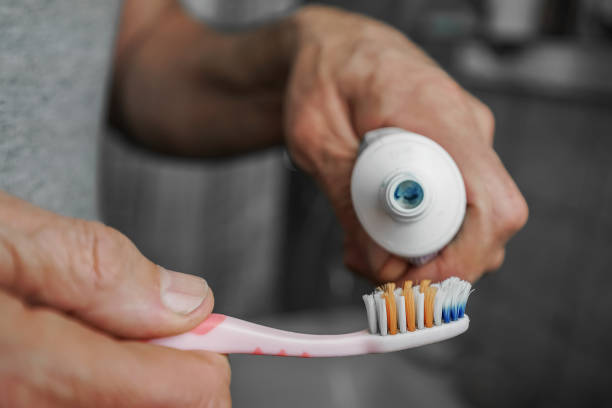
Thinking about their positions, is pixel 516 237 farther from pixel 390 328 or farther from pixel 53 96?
pixel 53 96

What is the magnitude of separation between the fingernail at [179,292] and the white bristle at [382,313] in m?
0.10

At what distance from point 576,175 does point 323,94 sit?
0.44 metres

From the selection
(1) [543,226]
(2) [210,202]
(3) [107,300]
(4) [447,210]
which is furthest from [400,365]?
(3) [107,300]

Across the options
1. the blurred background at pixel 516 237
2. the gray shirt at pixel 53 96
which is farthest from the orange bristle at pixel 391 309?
the blurred background at pixel 516 237

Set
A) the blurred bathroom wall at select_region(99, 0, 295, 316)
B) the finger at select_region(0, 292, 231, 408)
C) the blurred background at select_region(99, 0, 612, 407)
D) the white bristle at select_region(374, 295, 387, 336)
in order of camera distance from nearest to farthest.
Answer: the finger at select_region(0, 292, 231, 408), the white bristle at select_region(374, 295, 387, 336), the blurred background at select_region(99, 0, 612, 407), the blurred bathroom wall at select_region(99, 0, 295, 316)

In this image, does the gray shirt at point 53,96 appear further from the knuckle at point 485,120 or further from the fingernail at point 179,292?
the knuckle at point 485,120

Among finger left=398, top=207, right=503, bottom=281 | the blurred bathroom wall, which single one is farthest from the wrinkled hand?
the blurred bathroom wall

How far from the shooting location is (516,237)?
73cm

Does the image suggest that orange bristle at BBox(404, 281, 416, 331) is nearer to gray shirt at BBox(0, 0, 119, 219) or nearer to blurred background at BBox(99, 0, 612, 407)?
gray shirt at BBox(0, 0, 119, 219)

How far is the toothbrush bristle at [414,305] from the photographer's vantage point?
0.90ft

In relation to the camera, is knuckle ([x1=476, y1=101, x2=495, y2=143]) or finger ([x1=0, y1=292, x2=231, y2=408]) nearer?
finger ([x1=0, y1=292, x2=231, y2=408])

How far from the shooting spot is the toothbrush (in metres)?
0.26

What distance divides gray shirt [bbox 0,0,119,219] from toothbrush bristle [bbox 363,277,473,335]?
22cm

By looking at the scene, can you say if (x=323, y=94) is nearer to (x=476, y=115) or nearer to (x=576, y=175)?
(x=476, y=115)
